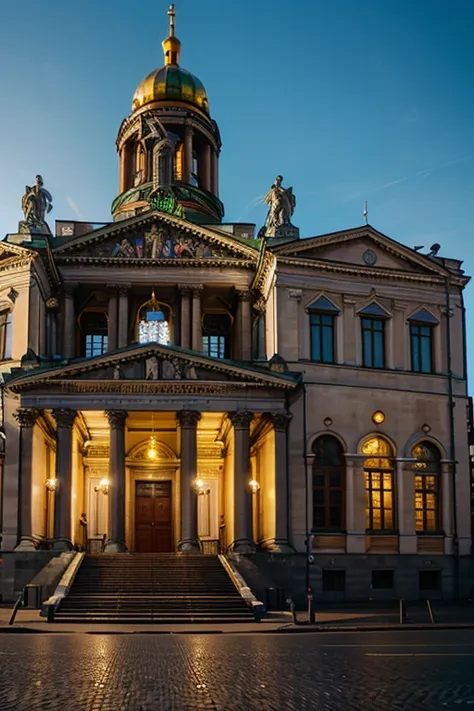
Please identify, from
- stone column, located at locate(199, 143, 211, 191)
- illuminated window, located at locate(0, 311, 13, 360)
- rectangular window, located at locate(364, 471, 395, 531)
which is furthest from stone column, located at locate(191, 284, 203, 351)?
stone column, located at locate(199, 143, 211, 191)

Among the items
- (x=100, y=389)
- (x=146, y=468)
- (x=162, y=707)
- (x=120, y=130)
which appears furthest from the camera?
(x=120, y=130)

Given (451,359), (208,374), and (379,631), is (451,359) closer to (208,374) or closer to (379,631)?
(208,374)

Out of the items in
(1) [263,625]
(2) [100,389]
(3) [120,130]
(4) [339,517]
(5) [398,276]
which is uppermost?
(3) [120,130]

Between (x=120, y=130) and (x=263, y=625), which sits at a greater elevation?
(x=120, y=130)

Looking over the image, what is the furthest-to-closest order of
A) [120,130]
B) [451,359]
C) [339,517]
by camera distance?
[120,130]
[451,359]
[339,517]

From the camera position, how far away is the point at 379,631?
102 feet

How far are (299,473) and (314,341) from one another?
20.3 ft

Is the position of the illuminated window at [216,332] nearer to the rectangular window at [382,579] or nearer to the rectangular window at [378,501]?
the rectangular window at [378,501]

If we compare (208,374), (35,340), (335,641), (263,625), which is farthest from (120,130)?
(335,641)

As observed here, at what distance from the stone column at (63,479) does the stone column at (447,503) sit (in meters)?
17.4

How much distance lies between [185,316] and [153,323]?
1.93m

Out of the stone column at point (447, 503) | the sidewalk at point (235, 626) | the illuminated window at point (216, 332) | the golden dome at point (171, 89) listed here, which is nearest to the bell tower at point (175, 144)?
the golden dome at point (171, 89)

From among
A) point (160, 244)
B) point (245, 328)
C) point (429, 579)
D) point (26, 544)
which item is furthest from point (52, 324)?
Result: point (429, 579)

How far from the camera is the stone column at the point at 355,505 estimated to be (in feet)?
153
